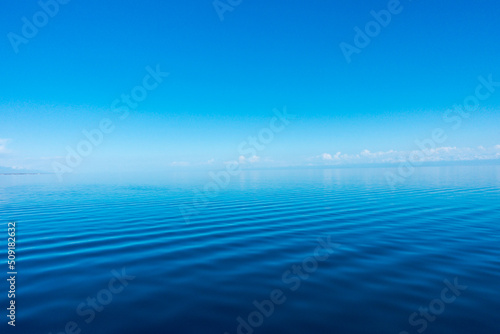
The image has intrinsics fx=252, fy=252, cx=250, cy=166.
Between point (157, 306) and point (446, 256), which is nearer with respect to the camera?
point (157, 306)

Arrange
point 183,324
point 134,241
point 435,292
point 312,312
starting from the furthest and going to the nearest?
point 134,241
point 435,292
point 312,312
point 183,324

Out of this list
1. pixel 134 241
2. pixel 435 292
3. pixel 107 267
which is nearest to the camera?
pixel 435 292

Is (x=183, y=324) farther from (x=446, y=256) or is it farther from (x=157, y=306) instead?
(x=446, y=256)

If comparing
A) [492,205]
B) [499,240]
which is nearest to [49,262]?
[499,240]

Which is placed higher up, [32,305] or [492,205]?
[492,205]

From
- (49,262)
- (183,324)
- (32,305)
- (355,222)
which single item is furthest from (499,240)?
(49,262)

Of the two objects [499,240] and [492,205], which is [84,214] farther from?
[492,205]

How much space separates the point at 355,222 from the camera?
17.8 metres

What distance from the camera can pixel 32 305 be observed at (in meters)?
7.21

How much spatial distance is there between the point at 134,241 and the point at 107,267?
379cm

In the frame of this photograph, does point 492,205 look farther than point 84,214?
Yes

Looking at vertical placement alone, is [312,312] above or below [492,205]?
below

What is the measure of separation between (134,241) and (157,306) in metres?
7.63

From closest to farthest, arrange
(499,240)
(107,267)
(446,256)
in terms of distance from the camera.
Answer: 1. (107,267)
2. (446,256)
3. (499,240)
